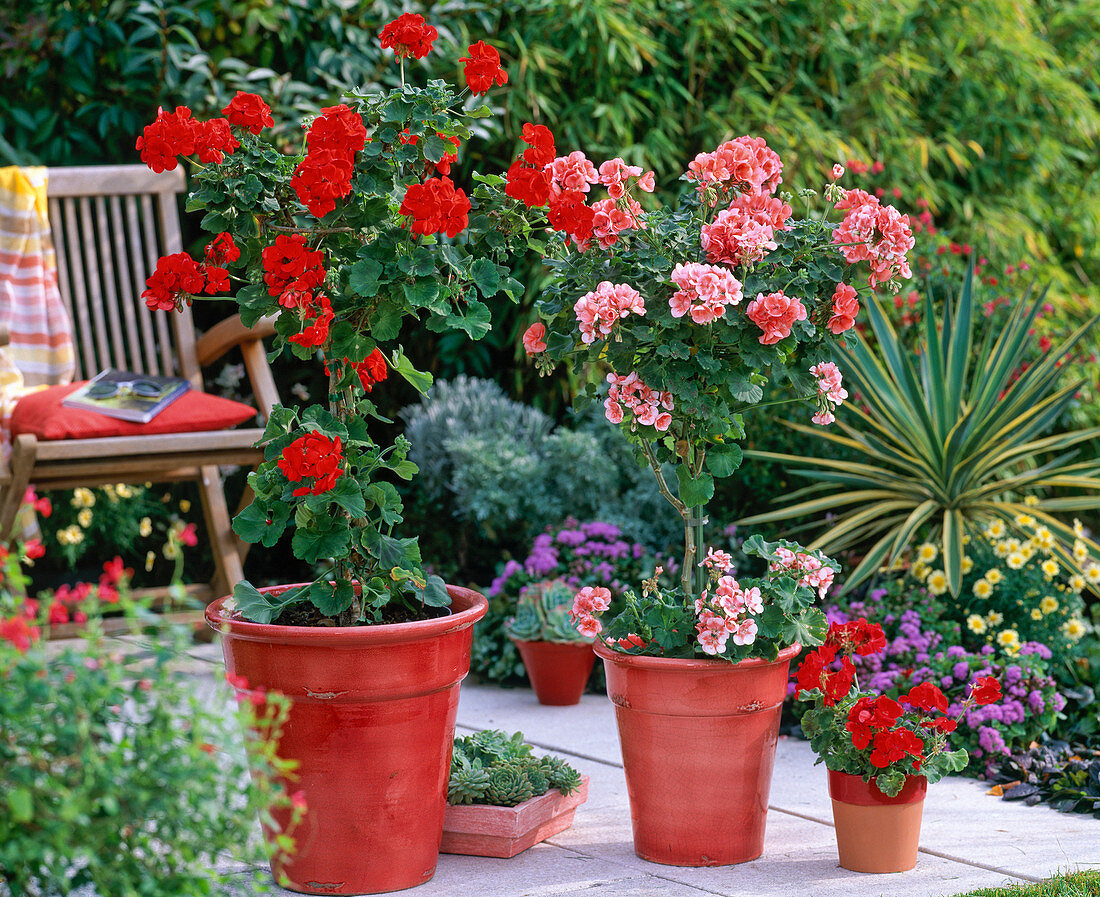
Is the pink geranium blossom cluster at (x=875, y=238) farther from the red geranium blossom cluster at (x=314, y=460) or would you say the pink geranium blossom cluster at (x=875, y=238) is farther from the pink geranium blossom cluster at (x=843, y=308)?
the red geranium blossom cluster at (x=314, y=460)

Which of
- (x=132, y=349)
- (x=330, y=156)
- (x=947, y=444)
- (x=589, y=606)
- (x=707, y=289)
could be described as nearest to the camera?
(x=330, y=156)

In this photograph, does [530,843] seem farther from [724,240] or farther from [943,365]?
[943,365]

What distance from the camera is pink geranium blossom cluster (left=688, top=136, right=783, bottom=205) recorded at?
1.88 metres

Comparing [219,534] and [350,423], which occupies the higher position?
[350,423]

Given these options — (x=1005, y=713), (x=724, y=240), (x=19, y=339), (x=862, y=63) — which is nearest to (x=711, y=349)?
(x=724, y=240)

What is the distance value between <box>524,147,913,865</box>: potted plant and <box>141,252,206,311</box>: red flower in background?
21.1 inches

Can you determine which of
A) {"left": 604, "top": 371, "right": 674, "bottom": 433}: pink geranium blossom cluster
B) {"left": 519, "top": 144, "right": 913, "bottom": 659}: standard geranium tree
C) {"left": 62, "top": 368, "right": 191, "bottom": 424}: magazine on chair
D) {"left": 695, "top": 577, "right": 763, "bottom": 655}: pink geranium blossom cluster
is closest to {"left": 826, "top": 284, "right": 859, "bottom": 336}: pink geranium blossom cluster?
{"left": 519, "top": 144, "right": 913, "bottom": 659}: standard geranium tree

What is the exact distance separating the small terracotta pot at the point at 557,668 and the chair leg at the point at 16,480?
1167mm

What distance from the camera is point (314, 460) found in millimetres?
1637

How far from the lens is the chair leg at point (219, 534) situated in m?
2.95

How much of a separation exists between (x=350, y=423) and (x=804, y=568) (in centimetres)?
76

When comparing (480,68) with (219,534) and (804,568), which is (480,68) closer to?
(804,568)

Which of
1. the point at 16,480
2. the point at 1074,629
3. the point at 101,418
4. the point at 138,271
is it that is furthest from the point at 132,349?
the point at 1074,629

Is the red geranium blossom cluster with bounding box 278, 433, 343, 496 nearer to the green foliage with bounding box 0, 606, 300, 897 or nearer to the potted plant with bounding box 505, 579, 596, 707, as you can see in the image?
the green foliage with bounding box 0, 606, 300, 897
